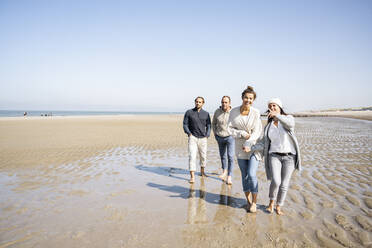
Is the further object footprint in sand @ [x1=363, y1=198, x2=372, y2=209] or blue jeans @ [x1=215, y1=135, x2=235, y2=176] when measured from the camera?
blue jeans @ [x1=215, y1=135, x2=235, y2=176]

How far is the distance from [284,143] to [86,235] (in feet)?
11.3

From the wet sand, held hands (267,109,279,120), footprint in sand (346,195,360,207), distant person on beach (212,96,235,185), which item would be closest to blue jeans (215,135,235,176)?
distant person on beach (212,96,235,185)

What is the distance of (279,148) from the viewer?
3.74 metres

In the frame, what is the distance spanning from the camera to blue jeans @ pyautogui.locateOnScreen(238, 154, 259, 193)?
401 centimetres

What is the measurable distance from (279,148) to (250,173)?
2.25 ft

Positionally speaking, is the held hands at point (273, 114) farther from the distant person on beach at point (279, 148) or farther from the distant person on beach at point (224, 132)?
the distant person on beach at point (224, 132)

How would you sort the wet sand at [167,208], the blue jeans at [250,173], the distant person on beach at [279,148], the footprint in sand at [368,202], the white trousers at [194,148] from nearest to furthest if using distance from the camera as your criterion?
1. the wet sand at [167,208]
2. the distant person on beach at [279,148]
3. the blue jeans at [250,173]
4. the footprint in sand at [368,202]
5. the white trousers at [194,148]

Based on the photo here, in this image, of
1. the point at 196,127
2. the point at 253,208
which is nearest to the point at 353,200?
the point at 253,208

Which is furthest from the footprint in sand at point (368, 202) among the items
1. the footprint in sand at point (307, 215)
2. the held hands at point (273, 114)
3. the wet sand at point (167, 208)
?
the held hands at point (273, 114)

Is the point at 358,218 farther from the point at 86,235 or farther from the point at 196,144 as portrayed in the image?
the point at 86,235

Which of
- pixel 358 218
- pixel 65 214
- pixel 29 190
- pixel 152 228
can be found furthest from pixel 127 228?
pixel 358 218

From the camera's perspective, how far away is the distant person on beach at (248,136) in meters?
4.03

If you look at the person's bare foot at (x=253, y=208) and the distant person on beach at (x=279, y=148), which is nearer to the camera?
the distant person on beach at (x=279, y=148)

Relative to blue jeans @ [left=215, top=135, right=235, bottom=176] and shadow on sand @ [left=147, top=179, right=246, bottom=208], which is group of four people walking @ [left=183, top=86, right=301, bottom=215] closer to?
shadow on sand @ [left=147, top=179, right=246, bottom=208]
